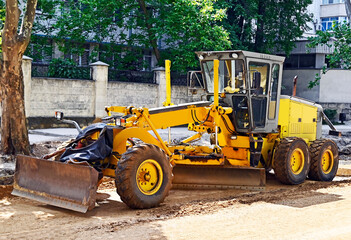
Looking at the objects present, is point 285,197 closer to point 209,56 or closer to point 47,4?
point 209,56

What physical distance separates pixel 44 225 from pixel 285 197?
4861 mm

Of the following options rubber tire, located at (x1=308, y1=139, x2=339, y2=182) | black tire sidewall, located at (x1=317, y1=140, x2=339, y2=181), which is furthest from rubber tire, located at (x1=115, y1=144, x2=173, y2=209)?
black tire sidewall, located at (x1=317, y1=140, x2=339, y2=181)

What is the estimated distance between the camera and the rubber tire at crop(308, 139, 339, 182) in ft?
44.9

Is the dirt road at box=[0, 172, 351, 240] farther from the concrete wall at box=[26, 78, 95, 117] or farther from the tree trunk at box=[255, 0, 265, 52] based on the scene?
the tree trunk at box=[255, 0, 265, 52]

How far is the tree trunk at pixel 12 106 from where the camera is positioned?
549 inches

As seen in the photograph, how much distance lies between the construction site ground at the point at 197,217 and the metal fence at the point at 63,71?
13.3 m

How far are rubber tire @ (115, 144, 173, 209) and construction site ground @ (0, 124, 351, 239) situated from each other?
17cm

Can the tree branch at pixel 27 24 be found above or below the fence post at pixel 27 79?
above

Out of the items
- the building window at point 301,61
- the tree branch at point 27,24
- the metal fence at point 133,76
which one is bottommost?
the metal fence at point 133,76

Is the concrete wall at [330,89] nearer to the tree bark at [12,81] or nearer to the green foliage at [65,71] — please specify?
the green foliage at [65,71]

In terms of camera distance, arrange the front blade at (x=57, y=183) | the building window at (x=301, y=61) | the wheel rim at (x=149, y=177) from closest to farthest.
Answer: the front blade at (x=57, y=183) → the wheel rim at (x=149, y=177) → the building window at (x=301, y=61)

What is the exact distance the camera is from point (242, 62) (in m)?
12.4

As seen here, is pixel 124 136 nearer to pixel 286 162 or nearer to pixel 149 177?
pixel 149 177

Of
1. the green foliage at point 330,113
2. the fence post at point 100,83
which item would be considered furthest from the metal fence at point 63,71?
the green foliage at point 330,113
